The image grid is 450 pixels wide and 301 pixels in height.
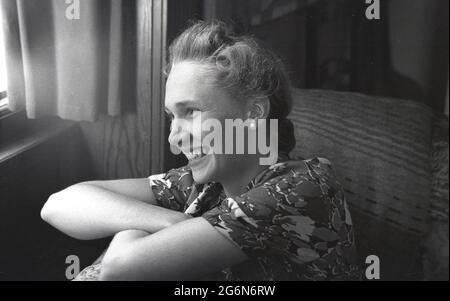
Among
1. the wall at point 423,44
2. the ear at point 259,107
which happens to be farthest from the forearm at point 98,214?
the wall at point 423,44

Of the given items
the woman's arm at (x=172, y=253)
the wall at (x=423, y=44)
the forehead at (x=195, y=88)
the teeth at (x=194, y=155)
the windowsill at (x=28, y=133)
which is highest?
the wall at (x=423, y=44)

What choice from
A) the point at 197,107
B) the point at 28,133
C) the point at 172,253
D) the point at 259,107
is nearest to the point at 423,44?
the point at 259,107

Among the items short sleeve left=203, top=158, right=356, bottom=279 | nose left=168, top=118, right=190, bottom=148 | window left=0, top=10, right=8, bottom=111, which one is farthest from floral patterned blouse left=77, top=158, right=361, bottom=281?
window left=0, top=10, right=8, bottom=111

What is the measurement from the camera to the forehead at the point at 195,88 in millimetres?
791

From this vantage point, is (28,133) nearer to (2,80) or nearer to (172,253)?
(2,80)

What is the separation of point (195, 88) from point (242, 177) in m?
0.18

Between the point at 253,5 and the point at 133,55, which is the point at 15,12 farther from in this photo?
the point at 253,5

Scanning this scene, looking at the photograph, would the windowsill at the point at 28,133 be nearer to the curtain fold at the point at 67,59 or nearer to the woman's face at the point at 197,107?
the curtain fold at the point at 67,59

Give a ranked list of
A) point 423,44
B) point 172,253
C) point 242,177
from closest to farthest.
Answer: point 172,253 → point 242,177 → point 423,44

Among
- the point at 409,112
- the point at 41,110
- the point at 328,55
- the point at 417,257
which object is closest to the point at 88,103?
the point at 41,110

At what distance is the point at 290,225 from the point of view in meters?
0.75

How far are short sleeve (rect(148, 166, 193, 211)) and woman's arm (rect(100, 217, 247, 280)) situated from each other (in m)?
0.19

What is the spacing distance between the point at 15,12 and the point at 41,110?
177 millimetres

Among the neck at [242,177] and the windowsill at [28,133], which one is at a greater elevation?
the windowsill at [28,133]
